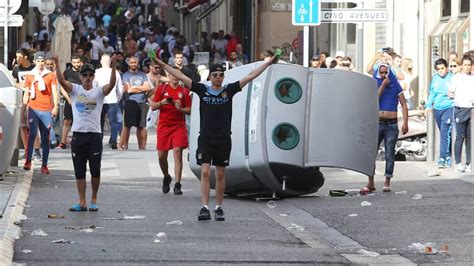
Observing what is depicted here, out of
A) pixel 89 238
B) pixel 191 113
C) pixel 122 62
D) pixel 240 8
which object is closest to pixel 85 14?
pixel 240 8

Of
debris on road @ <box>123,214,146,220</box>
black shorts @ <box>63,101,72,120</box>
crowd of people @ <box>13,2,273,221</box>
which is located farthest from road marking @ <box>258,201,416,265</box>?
black shorts @ <box>63,101,72,120</box>

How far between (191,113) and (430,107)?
258 inches

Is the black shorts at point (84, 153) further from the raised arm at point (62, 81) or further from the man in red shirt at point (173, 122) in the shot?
the man in red shirt at point (173, 122)

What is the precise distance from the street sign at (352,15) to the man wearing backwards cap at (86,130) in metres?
8.47

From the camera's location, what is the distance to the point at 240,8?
58094 mm

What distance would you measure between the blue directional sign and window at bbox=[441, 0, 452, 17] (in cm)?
764

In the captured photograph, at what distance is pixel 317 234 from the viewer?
48.4 feet

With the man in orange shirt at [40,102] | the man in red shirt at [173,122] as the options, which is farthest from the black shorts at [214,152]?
the man in orange shirt at [40,102]

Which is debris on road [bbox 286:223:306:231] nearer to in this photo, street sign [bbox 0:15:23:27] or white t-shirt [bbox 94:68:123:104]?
street sign [bbox 0:15:23:27]

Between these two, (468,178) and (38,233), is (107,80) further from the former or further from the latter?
(38,233)

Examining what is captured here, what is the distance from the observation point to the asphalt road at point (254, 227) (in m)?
12.5

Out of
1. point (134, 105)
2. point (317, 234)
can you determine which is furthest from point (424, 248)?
point (134, 105)

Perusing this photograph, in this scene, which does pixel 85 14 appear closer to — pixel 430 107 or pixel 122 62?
pixel 122 62

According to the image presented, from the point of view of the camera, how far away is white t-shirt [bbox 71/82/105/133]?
1695 cm
